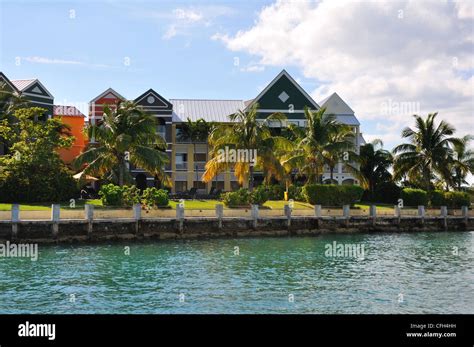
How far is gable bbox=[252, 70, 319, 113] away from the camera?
217ft

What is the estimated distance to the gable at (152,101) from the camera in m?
63.2

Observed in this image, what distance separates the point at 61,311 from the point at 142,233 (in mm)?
19741

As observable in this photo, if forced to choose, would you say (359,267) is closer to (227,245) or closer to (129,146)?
(227,245)

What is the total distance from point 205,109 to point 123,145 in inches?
1105

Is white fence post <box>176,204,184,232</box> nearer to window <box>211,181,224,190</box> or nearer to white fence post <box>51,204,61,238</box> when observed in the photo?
white fence post <box>51,204,61,238</box>

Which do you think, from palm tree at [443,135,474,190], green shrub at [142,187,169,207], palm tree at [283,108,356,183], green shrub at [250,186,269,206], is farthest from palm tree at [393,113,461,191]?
green shrub at [142,187,169,207]

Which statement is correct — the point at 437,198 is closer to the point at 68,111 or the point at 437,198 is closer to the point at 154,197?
the point at 154,197

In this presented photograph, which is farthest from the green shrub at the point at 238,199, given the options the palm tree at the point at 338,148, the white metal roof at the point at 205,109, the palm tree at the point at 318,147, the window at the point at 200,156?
the white metal roof at the point at 205,109

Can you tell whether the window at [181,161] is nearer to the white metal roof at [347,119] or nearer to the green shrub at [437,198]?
the white metal roof at [347,119]

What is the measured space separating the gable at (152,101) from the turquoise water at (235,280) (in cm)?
3162

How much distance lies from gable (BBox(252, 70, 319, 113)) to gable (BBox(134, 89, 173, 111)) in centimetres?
1149

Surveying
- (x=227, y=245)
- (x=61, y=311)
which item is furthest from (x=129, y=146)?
(x=61, y=311)

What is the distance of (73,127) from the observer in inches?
2522

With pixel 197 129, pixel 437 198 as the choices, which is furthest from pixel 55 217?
pixel 437 198
